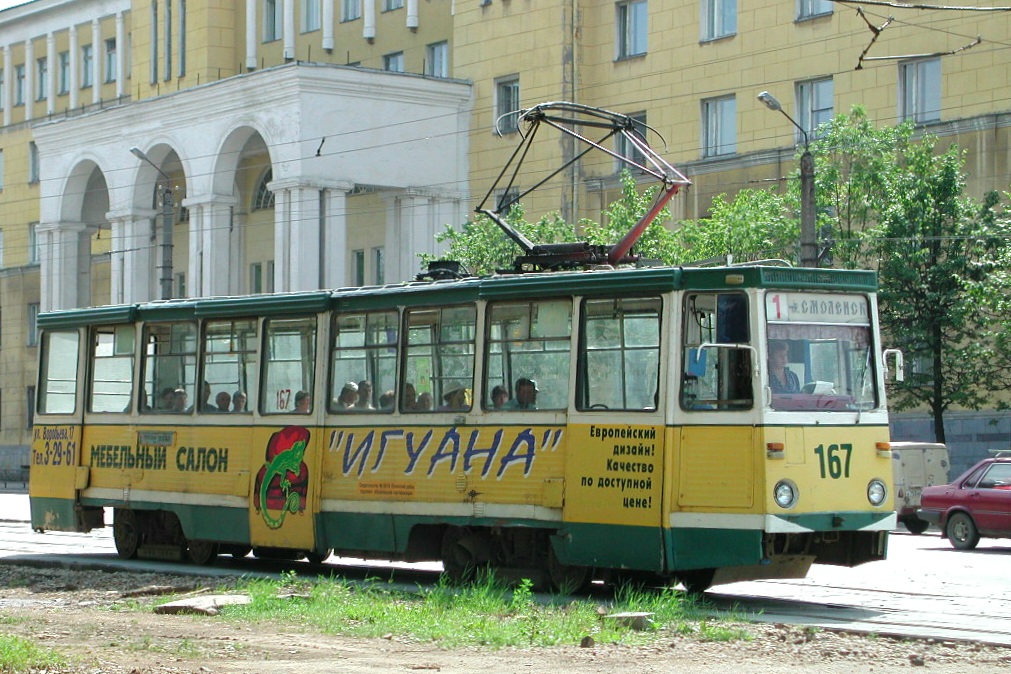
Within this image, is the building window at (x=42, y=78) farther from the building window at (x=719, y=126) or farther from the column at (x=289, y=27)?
the building window at (x=719, y=126)

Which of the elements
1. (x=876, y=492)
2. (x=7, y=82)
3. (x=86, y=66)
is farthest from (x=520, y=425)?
(x=7, y=82)

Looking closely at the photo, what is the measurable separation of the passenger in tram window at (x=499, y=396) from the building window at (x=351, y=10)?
3565 cm

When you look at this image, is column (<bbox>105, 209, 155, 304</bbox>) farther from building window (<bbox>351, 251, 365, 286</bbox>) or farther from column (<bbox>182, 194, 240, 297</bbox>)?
building window (<bbox>351, 251, 365, 286</bbox>)

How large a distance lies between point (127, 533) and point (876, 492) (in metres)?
9.10

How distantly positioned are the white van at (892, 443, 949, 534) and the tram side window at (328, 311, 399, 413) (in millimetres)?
12393

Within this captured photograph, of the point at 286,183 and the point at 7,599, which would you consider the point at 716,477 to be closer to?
the point at 7,599

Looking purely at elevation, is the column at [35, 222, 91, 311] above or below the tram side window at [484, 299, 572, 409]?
above

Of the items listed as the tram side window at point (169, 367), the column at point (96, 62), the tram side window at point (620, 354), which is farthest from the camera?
the column at point (96, 62)

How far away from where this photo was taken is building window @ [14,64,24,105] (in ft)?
210

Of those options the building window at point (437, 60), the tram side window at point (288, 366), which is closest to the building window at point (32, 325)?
the building window at point (437, 60)

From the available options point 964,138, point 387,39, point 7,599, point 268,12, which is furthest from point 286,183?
point 7,599

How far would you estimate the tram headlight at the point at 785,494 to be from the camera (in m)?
13.8

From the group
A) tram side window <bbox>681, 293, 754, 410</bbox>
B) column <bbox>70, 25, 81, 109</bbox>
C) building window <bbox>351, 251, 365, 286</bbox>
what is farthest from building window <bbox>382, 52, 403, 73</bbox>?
tram side window <bbox>681, 293, 754, 410</bbox>

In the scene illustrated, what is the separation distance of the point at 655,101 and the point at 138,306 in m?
23.5
